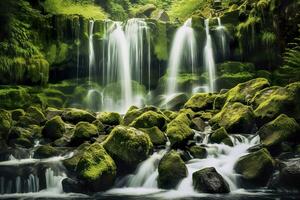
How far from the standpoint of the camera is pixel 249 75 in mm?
20625

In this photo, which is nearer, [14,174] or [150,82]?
[14,174]

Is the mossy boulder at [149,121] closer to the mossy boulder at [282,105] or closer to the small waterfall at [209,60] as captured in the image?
the mossy boulder at [282,105]

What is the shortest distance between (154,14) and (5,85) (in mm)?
14422

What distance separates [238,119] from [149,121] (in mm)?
2823

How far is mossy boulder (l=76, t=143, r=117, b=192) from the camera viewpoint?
906 centimetres

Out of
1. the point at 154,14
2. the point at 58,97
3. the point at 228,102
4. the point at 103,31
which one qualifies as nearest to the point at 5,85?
the point at 58,97

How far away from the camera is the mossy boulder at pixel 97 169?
357 inches

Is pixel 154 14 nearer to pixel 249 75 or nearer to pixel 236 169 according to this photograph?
pixel 249 75

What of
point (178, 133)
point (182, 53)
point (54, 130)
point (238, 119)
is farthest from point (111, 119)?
point (182, 53)

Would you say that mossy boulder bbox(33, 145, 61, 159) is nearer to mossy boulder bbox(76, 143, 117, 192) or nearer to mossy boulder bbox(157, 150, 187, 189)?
mossy boulder bbox(76, 143, 117, 192)

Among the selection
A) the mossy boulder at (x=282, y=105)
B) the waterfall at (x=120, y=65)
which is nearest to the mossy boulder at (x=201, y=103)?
the mossy boulder at (x=282, y=105)

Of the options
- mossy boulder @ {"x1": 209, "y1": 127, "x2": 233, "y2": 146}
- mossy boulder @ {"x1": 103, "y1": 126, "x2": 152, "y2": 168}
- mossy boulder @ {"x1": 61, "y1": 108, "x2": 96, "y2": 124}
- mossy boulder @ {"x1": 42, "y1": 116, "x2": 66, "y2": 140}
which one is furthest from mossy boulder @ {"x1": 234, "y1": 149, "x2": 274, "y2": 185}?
mossy boulder @ {"x1": 61, "y1": 108, "x2": 96, "y2": 124}

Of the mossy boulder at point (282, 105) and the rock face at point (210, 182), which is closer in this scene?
the rock face at point (210, 182)

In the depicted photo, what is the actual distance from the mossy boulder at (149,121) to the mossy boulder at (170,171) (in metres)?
2.68
